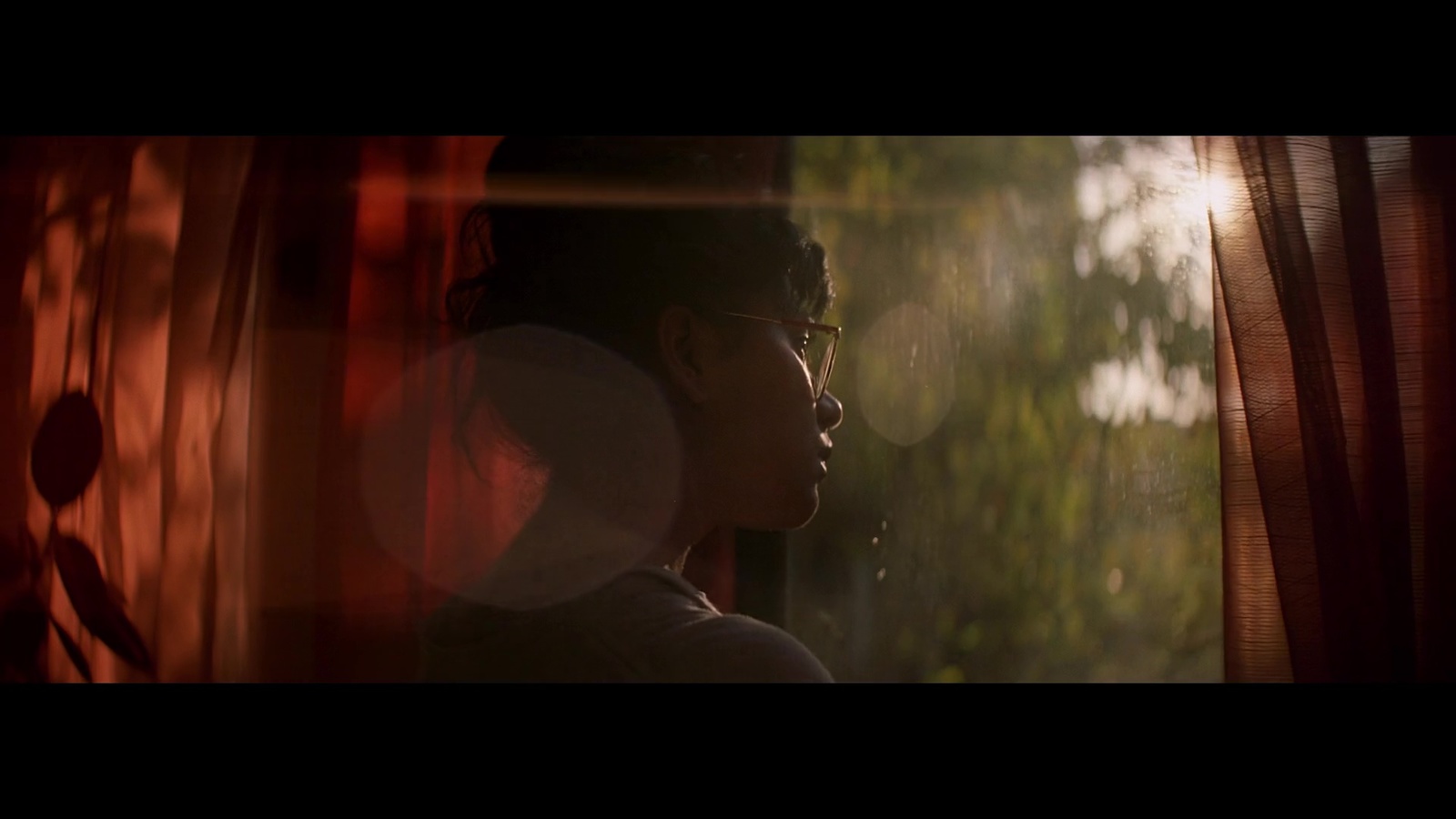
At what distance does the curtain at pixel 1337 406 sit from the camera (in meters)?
1.14

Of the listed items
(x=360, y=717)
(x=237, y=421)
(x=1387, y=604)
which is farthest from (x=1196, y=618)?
(x=237, y=421)

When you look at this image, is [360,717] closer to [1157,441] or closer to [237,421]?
[237,421]

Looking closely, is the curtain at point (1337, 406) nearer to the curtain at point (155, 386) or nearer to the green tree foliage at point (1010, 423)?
the green tree foliage at point (1010, 423)

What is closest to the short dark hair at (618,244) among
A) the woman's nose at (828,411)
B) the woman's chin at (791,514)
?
the woman's nose at (828,411)

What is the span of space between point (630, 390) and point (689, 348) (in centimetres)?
11

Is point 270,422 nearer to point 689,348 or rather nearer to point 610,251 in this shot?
point 610,251

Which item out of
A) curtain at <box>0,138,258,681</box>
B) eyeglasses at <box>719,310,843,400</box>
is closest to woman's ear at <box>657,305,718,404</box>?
eyeglasses at <box>719,310,843,400</box>

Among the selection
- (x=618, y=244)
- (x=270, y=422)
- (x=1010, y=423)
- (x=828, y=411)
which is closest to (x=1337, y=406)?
(x=1010, y=423)

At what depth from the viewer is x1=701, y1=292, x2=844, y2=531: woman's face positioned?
109 centimetres

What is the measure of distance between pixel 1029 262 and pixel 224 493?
1317mm

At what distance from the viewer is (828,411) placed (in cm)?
126

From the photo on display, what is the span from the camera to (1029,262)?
1.34m

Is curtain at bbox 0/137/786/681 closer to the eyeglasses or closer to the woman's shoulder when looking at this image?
the eyeglasses

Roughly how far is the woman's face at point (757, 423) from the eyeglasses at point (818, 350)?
0.02 m
